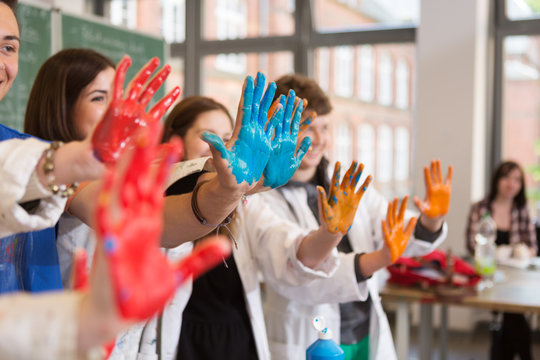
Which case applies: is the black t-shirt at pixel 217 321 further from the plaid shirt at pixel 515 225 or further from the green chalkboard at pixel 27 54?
the plaid shirt at pixel 515 225

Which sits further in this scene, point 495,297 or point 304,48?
point 304,48

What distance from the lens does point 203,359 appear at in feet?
5.06

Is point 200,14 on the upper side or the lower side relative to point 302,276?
upper

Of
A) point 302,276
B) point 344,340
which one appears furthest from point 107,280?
point 344,340

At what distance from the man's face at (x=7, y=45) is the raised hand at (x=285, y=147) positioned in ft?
1.64

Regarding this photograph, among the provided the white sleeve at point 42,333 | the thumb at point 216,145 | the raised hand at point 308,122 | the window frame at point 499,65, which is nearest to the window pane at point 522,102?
the window frame at point 499,65

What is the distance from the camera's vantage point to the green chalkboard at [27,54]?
348 cm

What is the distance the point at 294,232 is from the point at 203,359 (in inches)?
17.1

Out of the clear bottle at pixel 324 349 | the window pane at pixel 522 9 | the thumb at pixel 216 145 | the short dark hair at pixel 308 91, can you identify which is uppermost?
the window pane at pixel 522 9

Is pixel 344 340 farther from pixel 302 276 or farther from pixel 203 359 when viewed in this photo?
pixel 203 359

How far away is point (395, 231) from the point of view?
63.6 inches

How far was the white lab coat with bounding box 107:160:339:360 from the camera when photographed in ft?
4.86

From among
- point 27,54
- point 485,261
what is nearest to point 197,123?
point 485,261

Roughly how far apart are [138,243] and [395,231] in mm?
1208
